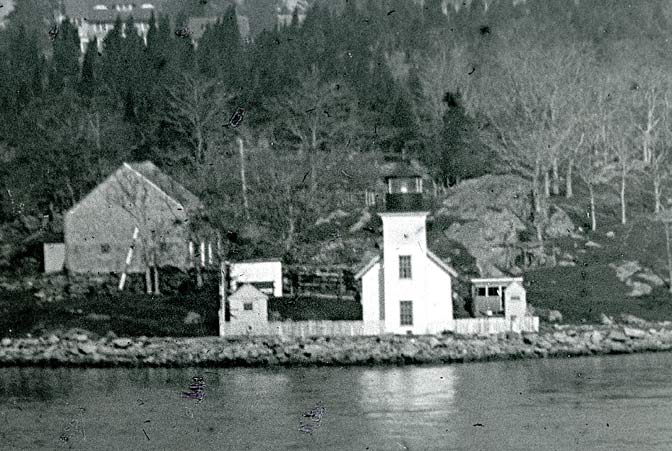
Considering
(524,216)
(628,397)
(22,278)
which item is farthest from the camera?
(524,216)

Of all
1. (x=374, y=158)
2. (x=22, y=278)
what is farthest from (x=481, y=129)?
(x=22, y=278)

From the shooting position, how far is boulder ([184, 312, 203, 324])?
45.5 meters

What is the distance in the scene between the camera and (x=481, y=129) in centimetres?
6812

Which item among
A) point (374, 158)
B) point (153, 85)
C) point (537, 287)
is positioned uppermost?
point (153, 85)

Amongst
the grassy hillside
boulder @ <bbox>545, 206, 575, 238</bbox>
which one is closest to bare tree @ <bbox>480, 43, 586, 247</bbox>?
boulder @ <bbox>545, 206, 575, 238</bbox>

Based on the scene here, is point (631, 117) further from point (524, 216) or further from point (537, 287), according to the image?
point (537, 287)

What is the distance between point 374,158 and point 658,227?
1355cm

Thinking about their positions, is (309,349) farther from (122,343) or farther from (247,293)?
(122,343)

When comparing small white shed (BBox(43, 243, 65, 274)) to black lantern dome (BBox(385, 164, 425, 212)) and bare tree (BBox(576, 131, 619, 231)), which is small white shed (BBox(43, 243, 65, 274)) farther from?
bare tree (BBox(576, 131, 619, 231))

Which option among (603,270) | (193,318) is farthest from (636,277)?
(193,318)

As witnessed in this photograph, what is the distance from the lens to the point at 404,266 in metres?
43.2

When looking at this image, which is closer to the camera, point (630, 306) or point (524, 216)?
point (630, 306)

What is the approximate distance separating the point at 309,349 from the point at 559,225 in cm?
1772

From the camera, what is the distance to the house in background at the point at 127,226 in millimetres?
54094
